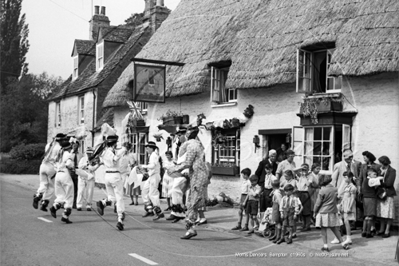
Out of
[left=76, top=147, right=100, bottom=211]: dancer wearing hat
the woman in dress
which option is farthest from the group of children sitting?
[left=76, top=147, right=100, bottom=211]: dancer wearing hat

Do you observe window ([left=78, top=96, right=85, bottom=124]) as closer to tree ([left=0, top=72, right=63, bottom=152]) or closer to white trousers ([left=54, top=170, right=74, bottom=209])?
tree ([left=0, top=72, right=63, bottom=152])

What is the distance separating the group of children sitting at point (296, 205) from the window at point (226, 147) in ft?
15.2

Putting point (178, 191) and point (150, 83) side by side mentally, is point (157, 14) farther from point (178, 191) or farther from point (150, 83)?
point (178, 191)

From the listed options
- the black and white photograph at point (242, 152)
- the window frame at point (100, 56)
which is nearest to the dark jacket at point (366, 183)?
the black and white photograph at point (242, 152)

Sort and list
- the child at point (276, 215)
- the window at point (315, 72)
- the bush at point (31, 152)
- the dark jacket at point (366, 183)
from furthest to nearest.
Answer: the bush at point (31, 152)
the window at point (315, 72)
the dark jacket at point (366, 183)
the child at point (276, 215)

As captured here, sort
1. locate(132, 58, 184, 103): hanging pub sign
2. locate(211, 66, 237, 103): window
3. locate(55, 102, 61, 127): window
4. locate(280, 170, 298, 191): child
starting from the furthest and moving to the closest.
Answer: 1. locate(55, 102, 61, 127): window
2. locate(132, 58, 184, 103): hanging pub sign
3. locate(211, 66, 237, 103): window
4. locate(280, 170, 298, 191): child

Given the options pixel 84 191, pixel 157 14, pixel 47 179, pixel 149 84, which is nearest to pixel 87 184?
pixel 84 191

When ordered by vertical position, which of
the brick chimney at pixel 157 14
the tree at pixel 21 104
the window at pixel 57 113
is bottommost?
the tree at pixel 21 104

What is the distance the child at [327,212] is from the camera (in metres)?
9.95

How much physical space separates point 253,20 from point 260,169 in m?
6.15

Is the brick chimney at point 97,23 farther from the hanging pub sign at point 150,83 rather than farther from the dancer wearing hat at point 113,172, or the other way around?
the dancer wearing hat at point 113,172

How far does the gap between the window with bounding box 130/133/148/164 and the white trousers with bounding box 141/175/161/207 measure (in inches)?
349

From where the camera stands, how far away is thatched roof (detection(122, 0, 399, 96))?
12.7 m

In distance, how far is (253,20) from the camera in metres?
17.5
